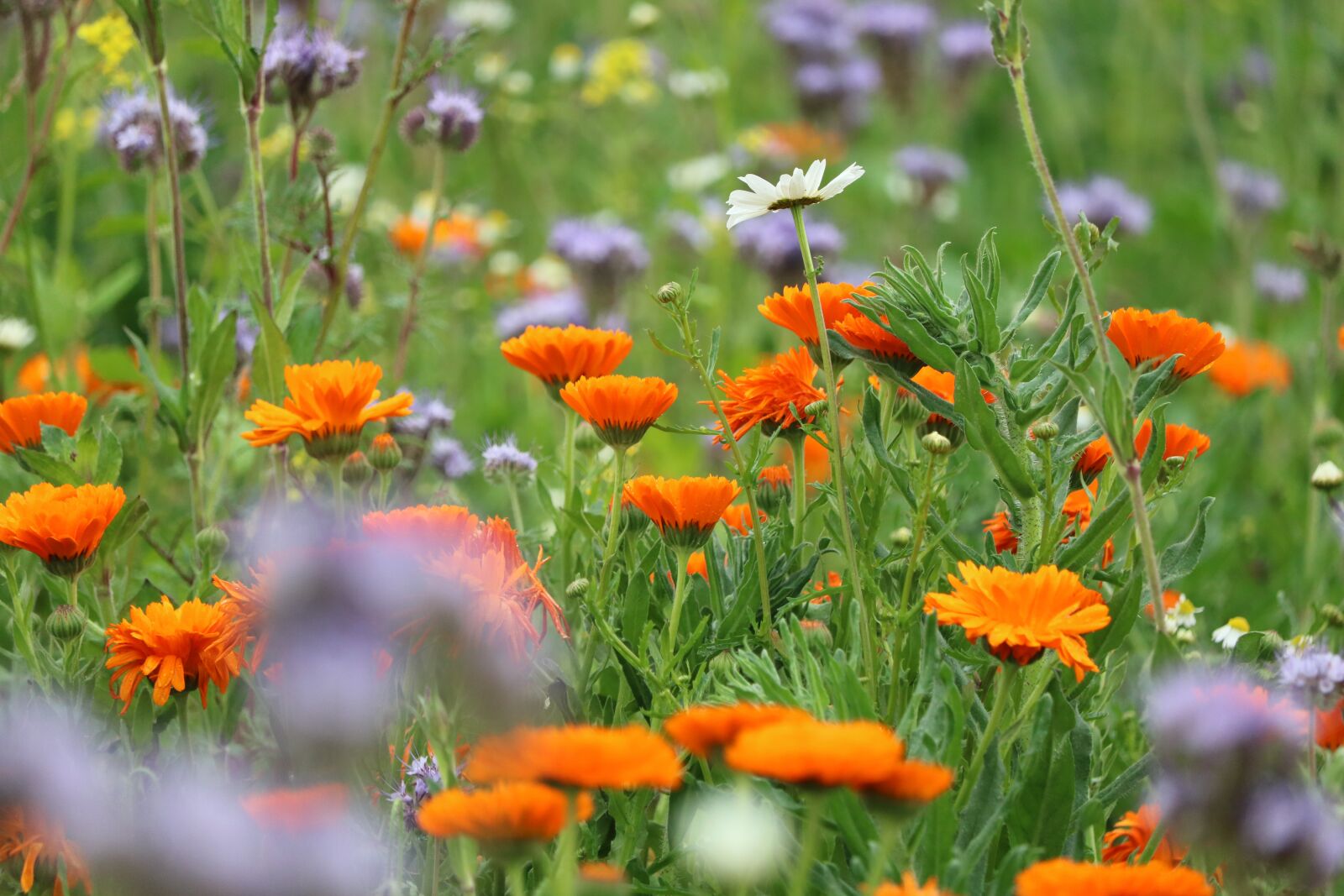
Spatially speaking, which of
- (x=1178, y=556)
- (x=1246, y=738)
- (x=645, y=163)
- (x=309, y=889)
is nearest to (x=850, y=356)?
(x=1178, y=556)

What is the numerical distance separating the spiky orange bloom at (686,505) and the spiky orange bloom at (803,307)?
0.43ft

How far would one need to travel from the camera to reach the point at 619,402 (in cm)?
97

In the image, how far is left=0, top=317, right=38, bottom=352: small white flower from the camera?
1688 mm

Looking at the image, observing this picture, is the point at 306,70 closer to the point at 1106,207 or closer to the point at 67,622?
the point at 67,622

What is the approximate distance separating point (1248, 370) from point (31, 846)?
6.29 ft

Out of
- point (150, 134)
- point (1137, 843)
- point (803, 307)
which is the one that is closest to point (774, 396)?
point (803, 307)

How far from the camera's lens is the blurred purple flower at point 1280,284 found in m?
2.88

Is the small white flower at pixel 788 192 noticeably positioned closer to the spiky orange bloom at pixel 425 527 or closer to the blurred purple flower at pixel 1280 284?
the spiky orange bloom at pixel 425 527

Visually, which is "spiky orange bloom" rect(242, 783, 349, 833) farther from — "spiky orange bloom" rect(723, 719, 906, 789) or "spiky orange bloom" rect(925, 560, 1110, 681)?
"spiky orange bloom" rect(925, 560, 1110, 681)

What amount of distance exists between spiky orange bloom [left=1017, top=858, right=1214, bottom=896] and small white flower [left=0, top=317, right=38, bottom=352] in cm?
143

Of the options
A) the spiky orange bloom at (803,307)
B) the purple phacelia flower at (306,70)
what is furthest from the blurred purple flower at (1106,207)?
the spiky orange bloom at (803,307)

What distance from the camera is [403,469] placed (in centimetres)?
151

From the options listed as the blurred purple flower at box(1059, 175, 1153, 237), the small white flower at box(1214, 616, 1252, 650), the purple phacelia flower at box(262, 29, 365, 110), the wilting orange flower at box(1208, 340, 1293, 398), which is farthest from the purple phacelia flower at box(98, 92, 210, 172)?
the blurred purple flower at box(1059, 175, 1153, 237)

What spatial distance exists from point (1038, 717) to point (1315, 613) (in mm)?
411
